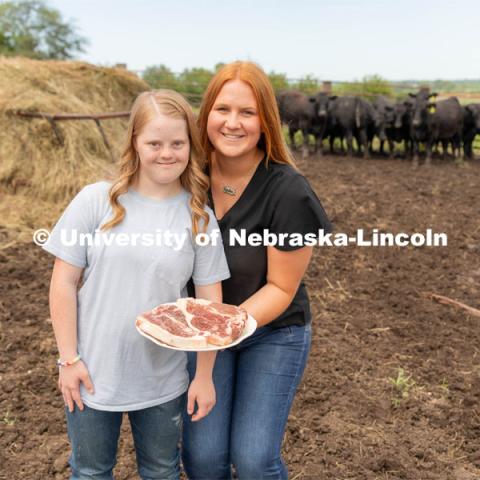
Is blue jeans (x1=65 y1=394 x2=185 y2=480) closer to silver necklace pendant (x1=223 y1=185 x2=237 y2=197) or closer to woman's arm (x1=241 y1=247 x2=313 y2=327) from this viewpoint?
woman's arm (x1=241 y1=247 x2=313 y2=327)

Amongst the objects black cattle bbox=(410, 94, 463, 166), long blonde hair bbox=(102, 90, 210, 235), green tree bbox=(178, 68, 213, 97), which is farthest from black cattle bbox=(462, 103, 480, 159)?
long blonde hair bbox=(102, 90, 210, 235)

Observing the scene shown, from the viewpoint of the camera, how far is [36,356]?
153 inches

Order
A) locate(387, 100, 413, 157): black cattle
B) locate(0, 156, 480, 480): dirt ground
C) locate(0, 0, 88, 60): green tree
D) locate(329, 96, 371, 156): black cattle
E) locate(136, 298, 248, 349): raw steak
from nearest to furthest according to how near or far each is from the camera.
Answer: locate(136, 298, 248, 349): raw steak
locate(0, 156, 480, 480): dirt ground
locate(387, 100, 413, 157): black cattle
locate(329, 96, 371, 156): black cattle
locate(0, 0, 88, 60): green tree

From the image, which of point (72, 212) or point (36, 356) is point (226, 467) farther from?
point (36, 356)

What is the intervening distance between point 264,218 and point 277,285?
248 mm

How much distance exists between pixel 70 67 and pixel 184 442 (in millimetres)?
9506

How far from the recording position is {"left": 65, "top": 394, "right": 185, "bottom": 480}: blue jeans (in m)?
1.94

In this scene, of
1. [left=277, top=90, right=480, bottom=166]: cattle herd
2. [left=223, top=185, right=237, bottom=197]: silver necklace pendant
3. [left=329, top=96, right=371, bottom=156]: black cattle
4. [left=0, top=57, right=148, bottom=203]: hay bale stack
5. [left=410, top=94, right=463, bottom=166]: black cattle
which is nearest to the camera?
[left=223, top=185, right=237, bottom=197]: silver necklace pendant

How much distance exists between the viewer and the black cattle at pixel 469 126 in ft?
43.2

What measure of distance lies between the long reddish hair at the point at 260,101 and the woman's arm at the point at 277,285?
1.21ft

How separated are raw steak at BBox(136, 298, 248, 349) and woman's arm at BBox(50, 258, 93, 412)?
A: 10.8 inches

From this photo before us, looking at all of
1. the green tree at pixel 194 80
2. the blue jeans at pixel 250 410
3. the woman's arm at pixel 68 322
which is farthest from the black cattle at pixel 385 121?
the woman's arm at pixel 68 322

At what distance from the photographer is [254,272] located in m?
2.17

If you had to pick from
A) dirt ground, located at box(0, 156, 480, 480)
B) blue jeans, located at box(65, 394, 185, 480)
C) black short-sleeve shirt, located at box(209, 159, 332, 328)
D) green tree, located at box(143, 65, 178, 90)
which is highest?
green tree, located at box(143, 65, 178, 90)
